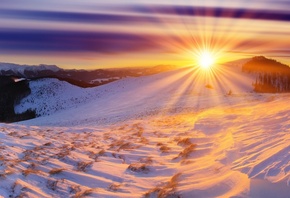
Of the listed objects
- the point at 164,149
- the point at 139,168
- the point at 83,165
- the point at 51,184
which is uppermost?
the point at 164,149

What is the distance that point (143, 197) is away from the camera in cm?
607

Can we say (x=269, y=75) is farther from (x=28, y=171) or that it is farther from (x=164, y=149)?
(x=28, y=171)

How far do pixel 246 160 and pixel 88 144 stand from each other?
6.01 meters

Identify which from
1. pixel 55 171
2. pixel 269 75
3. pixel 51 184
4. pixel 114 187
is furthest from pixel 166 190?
pixel 269 75

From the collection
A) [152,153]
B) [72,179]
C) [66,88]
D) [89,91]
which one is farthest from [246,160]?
[66,88]

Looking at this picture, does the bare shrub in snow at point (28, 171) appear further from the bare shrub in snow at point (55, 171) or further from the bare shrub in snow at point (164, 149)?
the bare shrub in snow at point (164, 149)

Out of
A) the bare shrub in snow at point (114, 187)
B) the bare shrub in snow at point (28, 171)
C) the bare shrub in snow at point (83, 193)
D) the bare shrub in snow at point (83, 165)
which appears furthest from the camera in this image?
the bare shrub in snow at point (83, 165)

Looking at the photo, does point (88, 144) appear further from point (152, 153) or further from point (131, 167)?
point (131, 167)

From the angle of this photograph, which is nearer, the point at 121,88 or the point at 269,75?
the point at 121,88

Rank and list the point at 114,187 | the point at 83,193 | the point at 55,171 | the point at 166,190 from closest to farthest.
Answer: the point at 166,190, the point at 83,193, the point at 114,187, the point at 55,171

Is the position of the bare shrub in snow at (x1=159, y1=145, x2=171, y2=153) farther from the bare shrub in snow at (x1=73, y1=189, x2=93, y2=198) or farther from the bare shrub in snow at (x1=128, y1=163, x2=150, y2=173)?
the bare shrub in snow at (x1=73, y1=189, x2=93, y2=198)

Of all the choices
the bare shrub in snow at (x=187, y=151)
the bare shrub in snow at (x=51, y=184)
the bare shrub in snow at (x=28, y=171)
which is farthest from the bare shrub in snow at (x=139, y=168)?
the bare shrub in snow at (x=28, y=171)

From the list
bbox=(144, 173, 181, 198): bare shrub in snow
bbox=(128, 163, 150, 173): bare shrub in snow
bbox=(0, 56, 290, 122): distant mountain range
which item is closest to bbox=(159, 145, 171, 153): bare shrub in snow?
bbox=(128, 163, 150, 173): bare shrub in snow

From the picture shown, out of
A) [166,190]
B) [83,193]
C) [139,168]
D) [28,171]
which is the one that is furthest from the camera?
[139,168]
